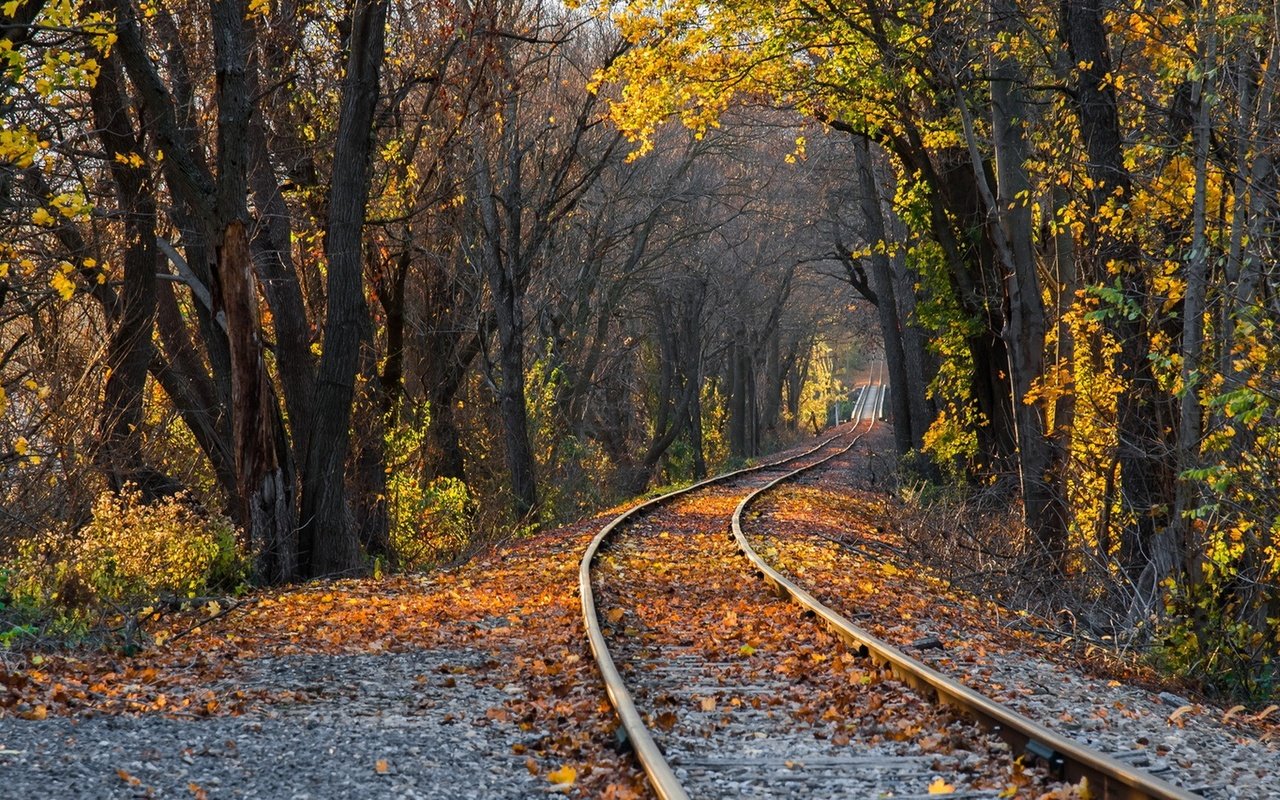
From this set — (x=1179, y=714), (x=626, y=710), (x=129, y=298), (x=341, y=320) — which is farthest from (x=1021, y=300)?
(x=129, y=298)

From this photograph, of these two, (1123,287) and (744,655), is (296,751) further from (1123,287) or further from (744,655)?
(1123,287)

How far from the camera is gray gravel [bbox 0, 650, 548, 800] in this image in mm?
5168

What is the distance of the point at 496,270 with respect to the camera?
21188 millimetres

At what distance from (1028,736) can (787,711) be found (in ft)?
4.76

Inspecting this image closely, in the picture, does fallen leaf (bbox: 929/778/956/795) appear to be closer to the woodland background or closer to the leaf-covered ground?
the leaf-covered ground

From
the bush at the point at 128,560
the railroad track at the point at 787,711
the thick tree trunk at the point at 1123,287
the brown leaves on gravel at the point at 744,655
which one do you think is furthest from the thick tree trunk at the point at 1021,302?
the bush at the point at 128,560

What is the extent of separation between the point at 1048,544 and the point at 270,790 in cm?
1015

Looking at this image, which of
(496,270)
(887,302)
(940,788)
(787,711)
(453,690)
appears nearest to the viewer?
(940,788)

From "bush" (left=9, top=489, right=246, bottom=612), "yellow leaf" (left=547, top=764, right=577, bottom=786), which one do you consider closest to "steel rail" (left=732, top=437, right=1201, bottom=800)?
"yellow leaf" (left=547, top=764, right=577, bottom=786)

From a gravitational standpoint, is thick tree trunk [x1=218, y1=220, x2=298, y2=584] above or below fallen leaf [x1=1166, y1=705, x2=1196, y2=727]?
above

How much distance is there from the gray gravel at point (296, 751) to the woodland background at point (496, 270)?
2945 millimetres

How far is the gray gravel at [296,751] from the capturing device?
203 inches

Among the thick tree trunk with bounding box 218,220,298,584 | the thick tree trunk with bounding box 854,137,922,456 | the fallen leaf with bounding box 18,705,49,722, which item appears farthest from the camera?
the thick tree trunk with bounding box 854,137,922,456

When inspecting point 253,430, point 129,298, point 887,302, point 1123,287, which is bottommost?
point 253,430
